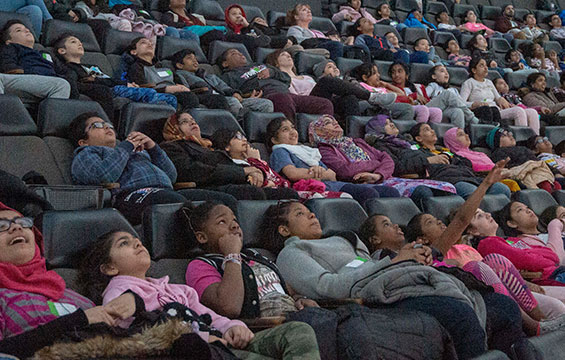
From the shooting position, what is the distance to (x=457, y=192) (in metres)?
4.20

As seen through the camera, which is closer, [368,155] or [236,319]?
[236,319]

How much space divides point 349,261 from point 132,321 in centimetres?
111

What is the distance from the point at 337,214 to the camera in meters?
3.10

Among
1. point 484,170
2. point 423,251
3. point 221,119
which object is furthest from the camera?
point 484,170

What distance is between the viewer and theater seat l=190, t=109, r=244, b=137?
12.5ft

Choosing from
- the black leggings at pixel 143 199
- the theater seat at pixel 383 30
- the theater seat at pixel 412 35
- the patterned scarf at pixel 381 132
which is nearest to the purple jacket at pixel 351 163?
the patterned scarf at pixel 381 132

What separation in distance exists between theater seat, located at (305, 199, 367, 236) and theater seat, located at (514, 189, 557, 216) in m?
1.51

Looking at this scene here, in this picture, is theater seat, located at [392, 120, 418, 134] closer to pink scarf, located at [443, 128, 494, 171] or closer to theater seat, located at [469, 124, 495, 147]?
pink scarf, located at [443, 128, 494, 171]

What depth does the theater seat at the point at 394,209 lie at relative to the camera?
3.30m

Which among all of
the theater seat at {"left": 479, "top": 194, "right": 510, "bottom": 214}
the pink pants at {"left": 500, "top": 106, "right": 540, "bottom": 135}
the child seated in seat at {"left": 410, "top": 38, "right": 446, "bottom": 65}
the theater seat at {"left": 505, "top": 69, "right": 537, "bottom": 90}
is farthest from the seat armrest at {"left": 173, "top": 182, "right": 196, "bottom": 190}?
the theater seat at {"left": 505, "top": 69, "right": 537, "bottom": 90}

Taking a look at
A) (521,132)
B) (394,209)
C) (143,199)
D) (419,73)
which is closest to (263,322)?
(143,199)

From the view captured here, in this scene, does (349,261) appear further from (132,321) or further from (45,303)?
(45,303)

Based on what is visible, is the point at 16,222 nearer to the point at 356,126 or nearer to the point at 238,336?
the point at 238,336

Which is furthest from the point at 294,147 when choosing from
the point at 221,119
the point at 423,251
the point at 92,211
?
the point at 92,211
